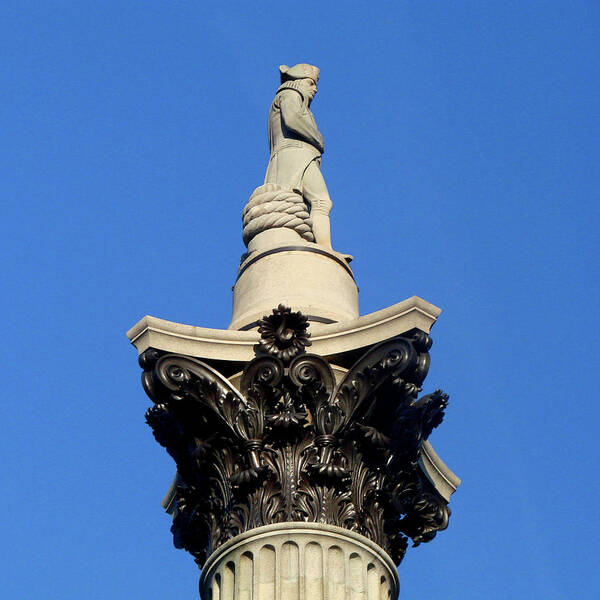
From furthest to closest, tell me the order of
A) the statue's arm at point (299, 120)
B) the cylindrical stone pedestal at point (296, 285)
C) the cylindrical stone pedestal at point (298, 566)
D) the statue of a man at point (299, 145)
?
the statue's arm at point (299, 120)
the statue of a man at point (299, 145)
the cylindrical stone pedestal at point (296, 285)
the cylindrical stone pedestal at point (298, 566)

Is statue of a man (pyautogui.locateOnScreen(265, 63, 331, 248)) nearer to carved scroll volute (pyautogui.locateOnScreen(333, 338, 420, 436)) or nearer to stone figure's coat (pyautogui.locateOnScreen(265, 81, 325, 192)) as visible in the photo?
stone figure's coat (pyautogui.locateOnScreen(265, 81, 325, 192))

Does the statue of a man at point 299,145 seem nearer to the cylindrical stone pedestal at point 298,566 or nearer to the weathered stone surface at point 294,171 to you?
the weathered stone surface at point 294,171

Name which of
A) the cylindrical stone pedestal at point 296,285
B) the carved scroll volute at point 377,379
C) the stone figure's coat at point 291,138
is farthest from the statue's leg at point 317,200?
the carved scroll volute at point 377,379

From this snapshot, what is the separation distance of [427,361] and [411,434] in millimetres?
1070

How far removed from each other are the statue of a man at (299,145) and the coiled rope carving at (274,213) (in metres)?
0.27

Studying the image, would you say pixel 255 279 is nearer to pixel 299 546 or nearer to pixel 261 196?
pixel 261 196

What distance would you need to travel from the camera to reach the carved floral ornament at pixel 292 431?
19.3 meters

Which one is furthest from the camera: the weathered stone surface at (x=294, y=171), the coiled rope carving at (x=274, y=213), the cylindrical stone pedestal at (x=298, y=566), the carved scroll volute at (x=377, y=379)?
the weathered stone surface at (x=294, y=171)

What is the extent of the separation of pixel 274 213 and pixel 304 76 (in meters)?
4.46

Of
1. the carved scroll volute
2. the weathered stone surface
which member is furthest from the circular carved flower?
the weathered stone surface

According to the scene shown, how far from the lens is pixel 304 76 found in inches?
1089

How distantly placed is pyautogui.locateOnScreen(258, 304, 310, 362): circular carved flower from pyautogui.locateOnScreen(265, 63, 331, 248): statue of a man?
13.1 feet

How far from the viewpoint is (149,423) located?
20656 mm

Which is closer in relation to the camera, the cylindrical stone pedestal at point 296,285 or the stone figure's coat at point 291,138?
the cylindrical stone pedestal at point 296,285
